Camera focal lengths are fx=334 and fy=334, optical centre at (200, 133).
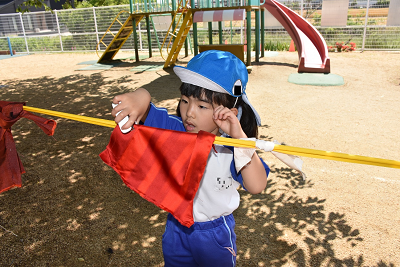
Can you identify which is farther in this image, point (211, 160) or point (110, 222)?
point (110, 222)

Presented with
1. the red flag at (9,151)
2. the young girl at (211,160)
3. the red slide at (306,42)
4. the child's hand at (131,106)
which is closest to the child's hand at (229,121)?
the young girl at (211,160)

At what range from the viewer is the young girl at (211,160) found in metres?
1.76

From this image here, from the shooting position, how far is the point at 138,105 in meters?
1.67

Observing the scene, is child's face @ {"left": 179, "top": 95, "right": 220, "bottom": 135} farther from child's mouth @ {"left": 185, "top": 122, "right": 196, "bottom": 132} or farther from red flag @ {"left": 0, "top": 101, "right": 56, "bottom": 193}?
red flag @ {"left": 0, "top": 101, "right": 56, "bottom": 193}

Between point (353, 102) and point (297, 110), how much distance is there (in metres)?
1.58

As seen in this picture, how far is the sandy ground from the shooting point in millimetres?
3197

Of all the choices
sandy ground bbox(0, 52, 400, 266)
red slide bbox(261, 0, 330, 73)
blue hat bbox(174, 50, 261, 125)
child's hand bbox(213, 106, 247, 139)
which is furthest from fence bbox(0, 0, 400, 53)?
child's hand bbox(213, 106, 247, 139)

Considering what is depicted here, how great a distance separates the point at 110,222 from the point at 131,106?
2.41m

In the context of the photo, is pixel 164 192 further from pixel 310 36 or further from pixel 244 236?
pixel 310 36

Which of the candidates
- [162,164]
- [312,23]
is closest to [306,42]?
[312,23]

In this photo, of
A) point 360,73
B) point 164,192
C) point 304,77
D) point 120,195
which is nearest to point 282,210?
point 120,195

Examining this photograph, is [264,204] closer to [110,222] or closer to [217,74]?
[110,222]

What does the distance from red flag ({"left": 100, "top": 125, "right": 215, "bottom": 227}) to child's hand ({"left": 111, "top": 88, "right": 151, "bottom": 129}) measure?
0.20 ft

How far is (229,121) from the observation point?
5.28 ft
